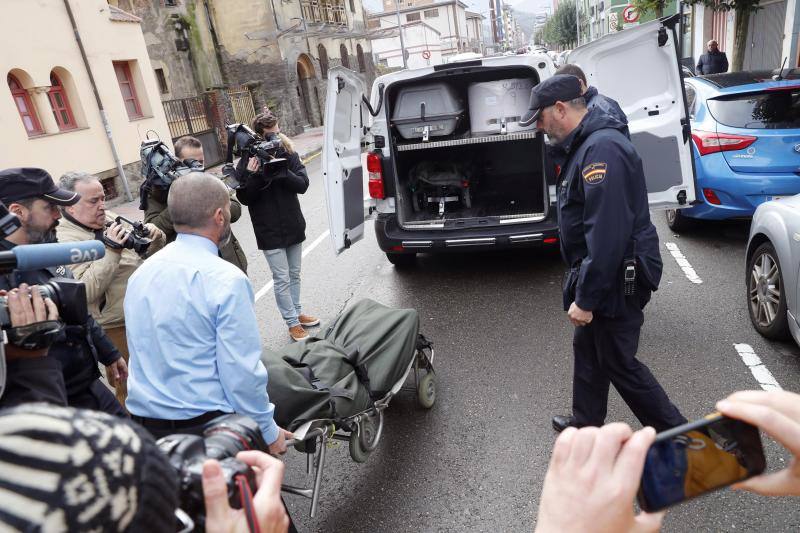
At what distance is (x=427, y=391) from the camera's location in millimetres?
3691

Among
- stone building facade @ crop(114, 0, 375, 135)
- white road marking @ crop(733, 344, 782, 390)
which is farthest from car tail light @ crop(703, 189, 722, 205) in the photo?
stone building facade @ crop(114, 0, 375, 135)

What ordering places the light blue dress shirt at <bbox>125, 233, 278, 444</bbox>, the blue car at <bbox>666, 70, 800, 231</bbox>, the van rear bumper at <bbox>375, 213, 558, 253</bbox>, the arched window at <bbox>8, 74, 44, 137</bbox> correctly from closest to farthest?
the light blue dress shirt at <bbox>125, 233, 278, 444</bbox> → the blue car at <bbox>666, 70, 800, 231</bbox> → the van rear bumper at <bbox>375, 213, 558, 253</bbox> → the arched window at <bbox>8, 74, 44, 137</bbox>

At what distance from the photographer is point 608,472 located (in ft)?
2.65

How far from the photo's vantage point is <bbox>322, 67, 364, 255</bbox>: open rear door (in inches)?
190

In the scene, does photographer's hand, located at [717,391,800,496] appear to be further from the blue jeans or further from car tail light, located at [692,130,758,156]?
car tail light, located at [692,130,758,156]

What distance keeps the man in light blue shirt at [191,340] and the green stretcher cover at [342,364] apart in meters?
0.42

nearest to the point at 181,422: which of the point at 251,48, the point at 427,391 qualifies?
the point at 427,391

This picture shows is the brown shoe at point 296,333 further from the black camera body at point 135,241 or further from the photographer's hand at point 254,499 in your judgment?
the photographer's hand at point 254,499

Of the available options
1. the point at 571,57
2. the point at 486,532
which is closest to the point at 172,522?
the point at 486,532

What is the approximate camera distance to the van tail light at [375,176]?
18.5 ft

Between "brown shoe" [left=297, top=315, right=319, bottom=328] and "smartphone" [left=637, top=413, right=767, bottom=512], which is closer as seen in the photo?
"smartphone" [left=637, top=413, right=767, bottom=512]

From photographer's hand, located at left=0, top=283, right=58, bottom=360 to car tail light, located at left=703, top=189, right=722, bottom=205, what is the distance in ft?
18.8

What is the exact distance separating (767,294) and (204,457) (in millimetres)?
4200

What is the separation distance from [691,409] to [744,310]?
5.45 ft
